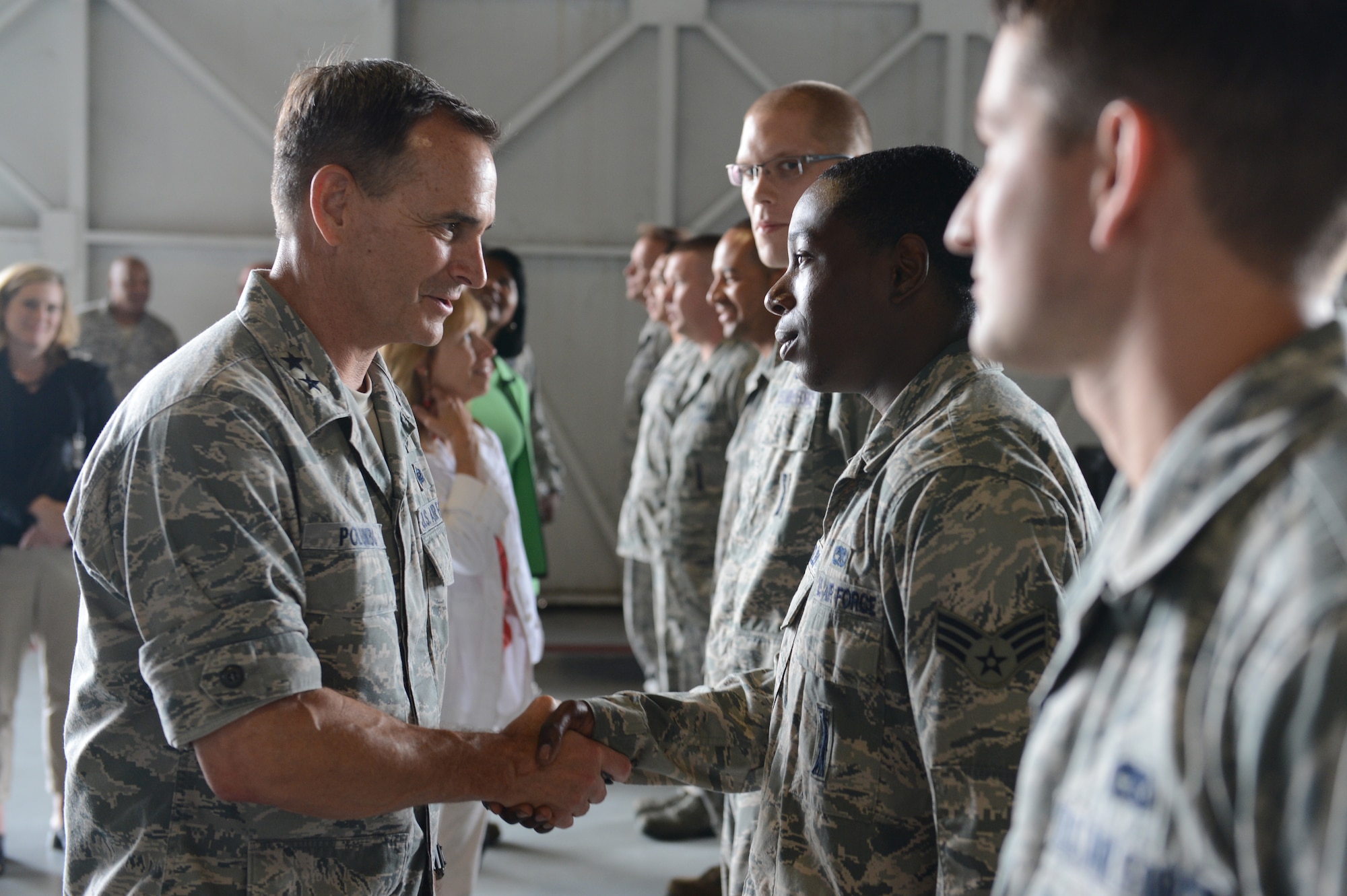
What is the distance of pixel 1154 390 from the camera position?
0.71 metres

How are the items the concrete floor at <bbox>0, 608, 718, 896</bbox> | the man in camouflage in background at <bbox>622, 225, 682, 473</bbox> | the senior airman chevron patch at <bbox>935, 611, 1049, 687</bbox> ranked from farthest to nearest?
1. the man in camouflage in background at <bbox>622, 225, 682, 473</bbox>
2. the concrete floor at <bbox>0, 608, 718, 896</bbox>
3. the senior airman chevron patch at <bbox>935, 611, 1049, 687</bbox>

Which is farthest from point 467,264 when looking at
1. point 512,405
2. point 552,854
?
point 552,854

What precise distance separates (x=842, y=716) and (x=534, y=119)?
6.85m

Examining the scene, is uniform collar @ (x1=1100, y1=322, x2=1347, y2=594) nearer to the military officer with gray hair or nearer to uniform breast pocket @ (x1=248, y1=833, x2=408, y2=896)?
the military officer with gray hair

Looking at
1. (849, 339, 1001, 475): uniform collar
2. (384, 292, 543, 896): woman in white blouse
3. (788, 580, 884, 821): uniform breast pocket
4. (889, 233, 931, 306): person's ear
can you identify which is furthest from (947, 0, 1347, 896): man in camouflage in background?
(384, 292, 543, 896): woman in white blouse

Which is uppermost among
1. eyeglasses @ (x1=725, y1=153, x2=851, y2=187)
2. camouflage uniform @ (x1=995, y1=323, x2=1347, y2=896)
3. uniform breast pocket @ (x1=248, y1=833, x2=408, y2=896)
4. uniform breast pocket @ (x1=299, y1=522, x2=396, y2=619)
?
eyeglasses @ (x1=725, y1=153, x2=851, y2=187)

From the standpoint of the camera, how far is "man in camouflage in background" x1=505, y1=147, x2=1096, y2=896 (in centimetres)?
124

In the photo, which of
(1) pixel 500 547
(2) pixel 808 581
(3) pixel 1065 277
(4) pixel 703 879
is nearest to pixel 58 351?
(1) pixel 500 547

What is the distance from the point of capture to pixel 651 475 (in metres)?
4.59

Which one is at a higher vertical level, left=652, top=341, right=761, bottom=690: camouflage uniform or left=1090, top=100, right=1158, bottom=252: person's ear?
left=1090, top=100, right=1158, bottom=252: person's ear

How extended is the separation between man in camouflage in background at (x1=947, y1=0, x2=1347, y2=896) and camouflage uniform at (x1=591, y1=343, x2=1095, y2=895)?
0.46 metres

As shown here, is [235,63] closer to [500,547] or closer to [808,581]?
[500,547]

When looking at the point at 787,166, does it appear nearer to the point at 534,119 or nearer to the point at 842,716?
the point at 842,716

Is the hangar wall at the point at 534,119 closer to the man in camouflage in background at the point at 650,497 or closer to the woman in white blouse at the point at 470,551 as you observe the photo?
the man in camouflage in background at the point at 650,497
